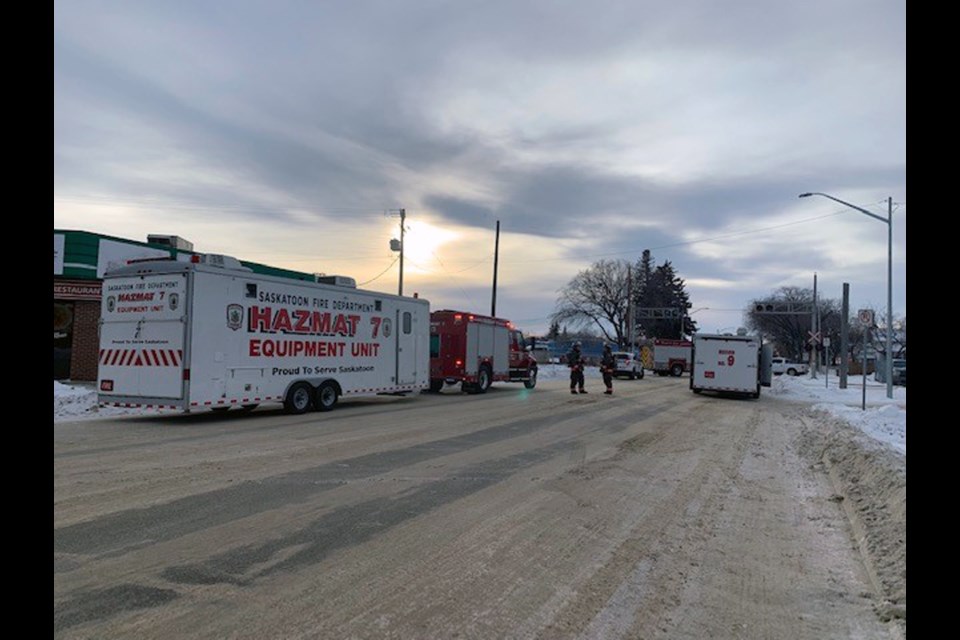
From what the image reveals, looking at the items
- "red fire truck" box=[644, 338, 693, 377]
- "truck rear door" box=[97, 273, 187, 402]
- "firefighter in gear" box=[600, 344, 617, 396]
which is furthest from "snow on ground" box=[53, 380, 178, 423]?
"red fire truck" box=[644, 338, 693, 377]

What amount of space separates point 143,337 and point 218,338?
155 cm

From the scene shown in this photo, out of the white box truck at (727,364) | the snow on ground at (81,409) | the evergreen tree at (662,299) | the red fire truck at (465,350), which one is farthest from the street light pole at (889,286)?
the evergreen tree at (662,299)

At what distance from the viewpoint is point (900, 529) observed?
214 inches

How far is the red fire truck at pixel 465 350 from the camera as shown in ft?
78.5

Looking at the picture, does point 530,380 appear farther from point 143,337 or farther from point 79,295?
point 79,295

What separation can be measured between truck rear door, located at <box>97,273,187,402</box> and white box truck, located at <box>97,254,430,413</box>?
0.07 feet

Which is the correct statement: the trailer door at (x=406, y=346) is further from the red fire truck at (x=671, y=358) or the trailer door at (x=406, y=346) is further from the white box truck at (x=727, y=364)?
the red fire truck at (x=671, y=358)

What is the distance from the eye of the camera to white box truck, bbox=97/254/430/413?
12875 millimetres

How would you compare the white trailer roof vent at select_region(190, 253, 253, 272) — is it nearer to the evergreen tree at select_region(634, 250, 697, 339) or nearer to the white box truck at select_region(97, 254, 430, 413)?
the white box truck at select_region(97, 254, 430, 413)

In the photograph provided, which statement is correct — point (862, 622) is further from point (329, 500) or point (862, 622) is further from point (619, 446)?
point (619, 446)

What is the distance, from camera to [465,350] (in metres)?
24.0

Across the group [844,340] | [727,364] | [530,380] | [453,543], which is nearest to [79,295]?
[530,380]
